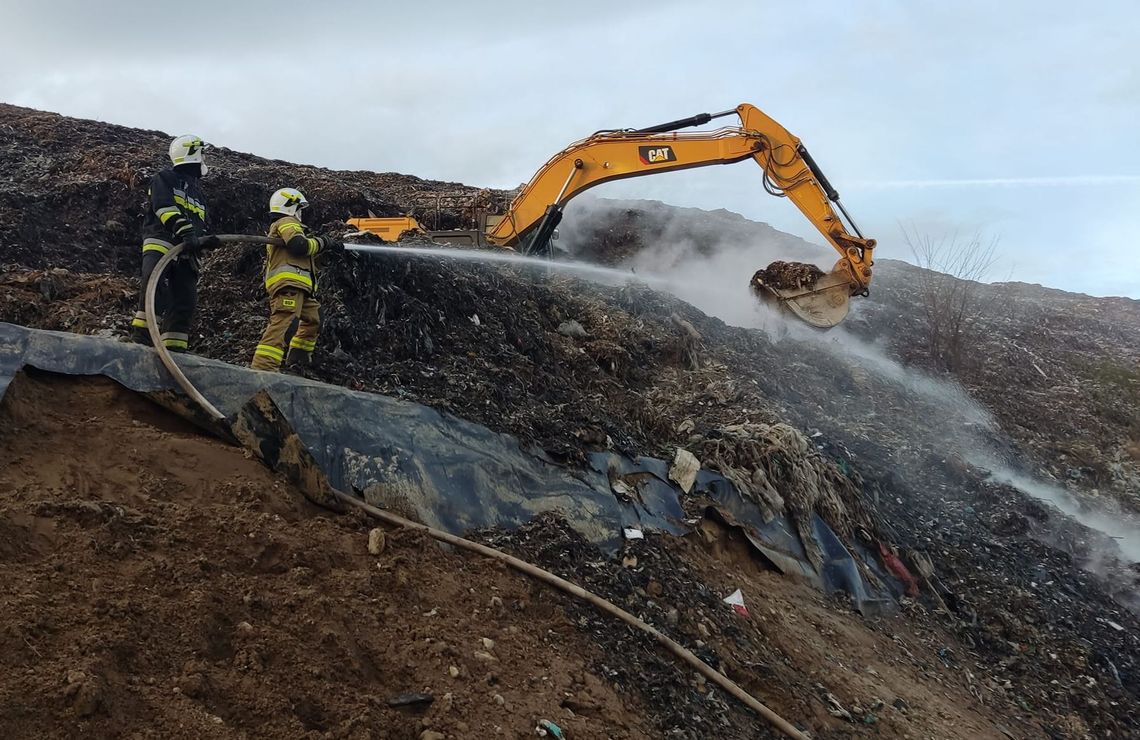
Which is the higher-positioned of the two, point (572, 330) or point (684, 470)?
point (572, 330)

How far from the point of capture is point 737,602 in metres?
4.72

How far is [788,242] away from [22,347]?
14.9 meters

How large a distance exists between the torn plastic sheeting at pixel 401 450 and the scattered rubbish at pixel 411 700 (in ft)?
4.19

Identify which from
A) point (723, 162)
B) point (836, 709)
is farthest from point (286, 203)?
point (723, 162)

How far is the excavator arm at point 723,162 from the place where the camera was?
9445 millimetres

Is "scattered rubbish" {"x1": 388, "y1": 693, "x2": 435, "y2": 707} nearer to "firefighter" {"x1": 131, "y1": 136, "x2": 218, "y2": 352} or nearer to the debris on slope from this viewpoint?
"firefighter" {"x1": 131, "y1": 136, "x2": 218, "y2": 352}

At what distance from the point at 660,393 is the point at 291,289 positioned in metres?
3.86

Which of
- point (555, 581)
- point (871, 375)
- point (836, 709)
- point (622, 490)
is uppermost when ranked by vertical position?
point (871, 375)

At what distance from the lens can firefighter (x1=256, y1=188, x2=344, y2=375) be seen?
516 centimetres

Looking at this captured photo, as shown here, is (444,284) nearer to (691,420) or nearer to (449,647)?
(691,420)

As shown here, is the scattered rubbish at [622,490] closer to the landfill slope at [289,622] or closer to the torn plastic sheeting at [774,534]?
the torn plastic sheeting at [774,534]

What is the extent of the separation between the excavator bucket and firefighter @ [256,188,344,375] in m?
6.26

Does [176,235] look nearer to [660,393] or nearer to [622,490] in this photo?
[622,490]

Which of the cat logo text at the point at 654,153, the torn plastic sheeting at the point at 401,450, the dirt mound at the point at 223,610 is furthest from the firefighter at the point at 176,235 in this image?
the cat logo text at the point at 654,153
